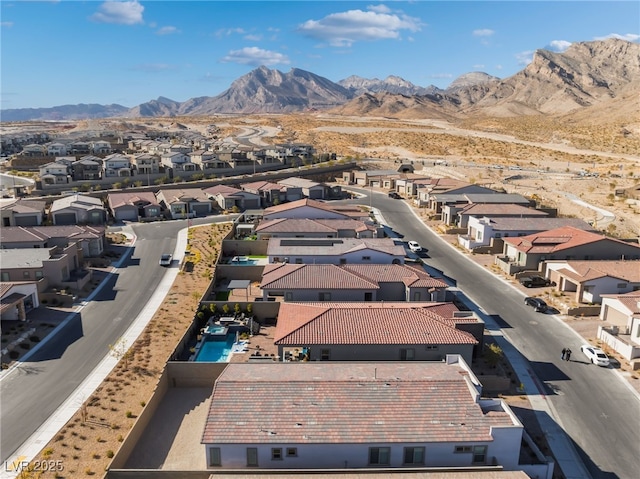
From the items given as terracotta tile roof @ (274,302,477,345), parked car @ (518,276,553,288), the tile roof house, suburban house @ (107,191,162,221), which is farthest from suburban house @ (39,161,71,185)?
parked car @ (518,276,553,288)

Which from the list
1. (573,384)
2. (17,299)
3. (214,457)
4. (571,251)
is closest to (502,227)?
(571,251)

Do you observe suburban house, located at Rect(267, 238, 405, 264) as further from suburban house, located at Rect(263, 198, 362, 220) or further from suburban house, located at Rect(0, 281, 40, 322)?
suburban house, located at Rect(0, 281, 40, 322)

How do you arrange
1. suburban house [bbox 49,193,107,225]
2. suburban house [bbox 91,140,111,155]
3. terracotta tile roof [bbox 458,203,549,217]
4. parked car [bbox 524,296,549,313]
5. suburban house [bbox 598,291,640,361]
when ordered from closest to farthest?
1. suburban house [bbox 598,291,640,361]
2. parked car [bbox 524,296,549,313]
3. terracotta tile roof [bbox 458,203,549,217]
4. suburban house [bbox 49,193,107,225]
5. suburban house [bbox 91,140,111,155]

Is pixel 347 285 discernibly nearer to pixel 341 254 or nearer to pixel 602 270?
pixel 341 254

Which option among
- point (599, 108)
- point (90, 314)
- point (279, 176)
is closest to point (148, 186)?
point (279, 176)

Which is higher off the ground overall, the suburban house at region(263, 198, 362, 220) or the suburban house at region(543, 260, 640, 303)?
the suburban house at region(263, 198, 362, 220)

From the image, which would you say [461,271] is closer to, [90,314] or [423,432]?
[423,432]

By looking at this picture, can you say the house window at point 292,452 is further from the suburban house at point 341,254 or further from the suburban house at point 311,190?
the suburban house at point 311,190
